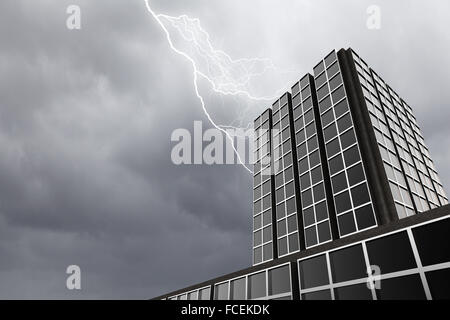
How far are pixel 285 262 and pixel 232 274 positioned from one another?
18.3 ft

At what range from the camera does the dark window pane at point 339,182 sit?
2844 centimetres

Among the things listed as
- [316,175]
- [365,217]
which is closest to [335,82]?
[316,175]

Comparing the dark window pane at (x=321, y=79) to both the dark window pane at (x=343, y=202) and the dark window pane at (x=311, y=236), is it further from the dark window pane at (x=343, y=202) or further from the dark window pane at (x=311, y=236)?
the dark window pane at (x=311, y=236)

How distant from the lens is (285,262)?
59.5 ft

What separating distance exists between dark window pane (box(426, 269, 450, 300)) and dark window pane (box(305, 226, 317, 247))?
1890 cm

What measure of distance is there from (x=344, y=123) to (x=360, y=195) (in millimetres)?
8322

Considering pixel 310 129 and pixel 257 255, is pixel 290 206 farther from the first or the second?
pixel 310 129

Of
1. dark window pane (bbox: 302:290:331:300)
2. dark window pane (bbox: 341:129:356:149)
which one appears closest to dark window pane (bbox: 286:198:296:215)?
dark window pane (bbox: 341:129:356:149)

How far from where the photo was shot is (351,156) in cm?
2866

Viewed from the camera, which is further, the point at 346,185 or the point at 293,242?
the point at 293,242

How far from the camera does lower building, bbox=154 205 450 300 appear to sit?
1092 cm

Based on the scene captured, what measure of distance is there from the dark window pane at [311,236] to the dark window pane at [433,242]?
61.4 ft
